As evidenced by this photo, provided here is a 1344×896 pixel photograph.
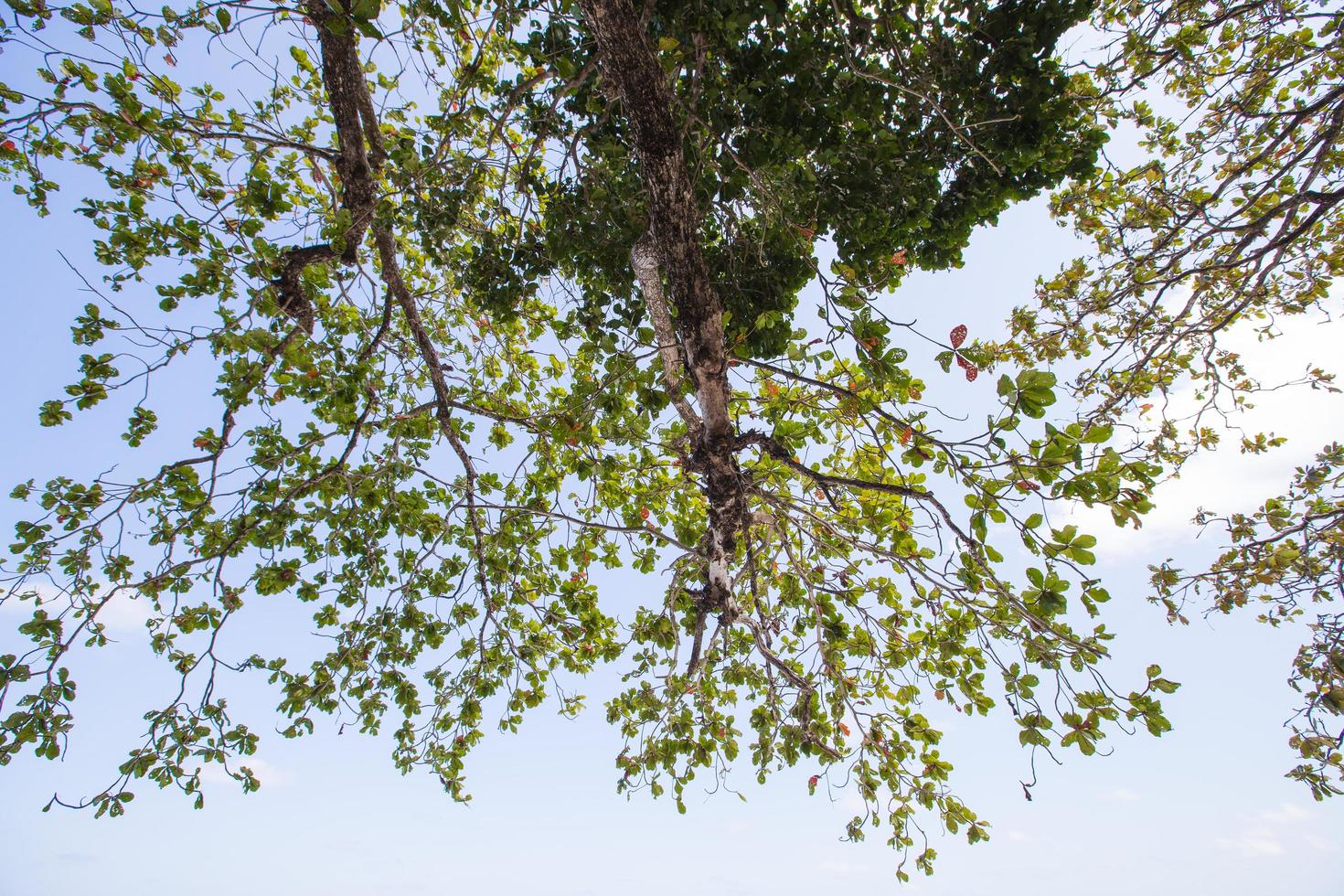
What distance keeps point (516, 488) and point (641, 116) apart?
8.68 ft

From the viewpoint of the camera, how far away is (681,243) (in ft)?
9.84

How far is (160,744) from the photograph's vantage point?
9.73 ft

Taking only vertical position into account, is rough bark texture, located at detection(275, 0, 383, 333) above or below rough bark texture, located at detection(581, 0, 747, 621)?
above

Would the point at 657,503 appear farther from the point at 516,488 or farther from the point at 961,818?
the point at 961,818

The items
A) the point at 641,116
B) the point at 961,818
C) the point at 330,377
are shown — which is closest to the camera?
the point at 641,116

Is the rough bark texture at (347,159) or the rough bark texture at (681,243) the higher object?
the rough bark texture at (347,159)

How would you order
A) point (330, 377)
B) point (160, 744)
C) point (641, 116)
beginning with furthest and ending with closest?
point (330, 377) < point (160, 744) < point (641, 116)

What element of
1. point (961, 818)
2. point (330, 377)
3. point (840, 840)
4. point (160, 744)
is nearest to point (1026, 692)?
point (961, 818)

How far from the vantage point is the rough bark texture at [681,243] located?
102 inches

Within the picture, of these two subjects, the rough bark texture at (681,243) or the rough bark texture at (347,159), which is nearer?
the rough bark texture at (681,243)

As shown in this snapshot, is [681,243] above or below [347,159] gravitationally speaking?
below

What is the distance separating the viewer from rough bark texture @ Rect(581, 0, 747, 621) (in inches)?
102

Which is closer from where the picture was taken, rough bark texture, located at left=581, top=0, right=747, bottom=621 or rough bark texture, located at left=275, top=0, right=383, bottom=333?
rough bark texture, located at left=581, top=0, right=747, bottom=621

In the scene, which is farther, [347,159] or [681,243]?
[347,159]
